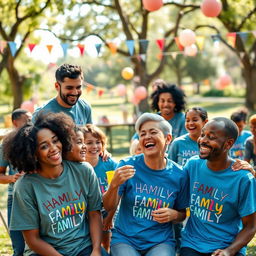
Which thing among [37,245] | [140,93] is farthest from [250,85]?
[37,245]

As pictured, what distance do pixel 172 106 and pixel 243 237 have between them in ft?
8.87

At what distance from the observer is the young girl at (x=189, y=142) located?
481 centimetres

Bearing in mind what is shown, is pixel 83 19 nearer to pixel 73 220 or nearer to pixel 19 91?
pixel 19 91

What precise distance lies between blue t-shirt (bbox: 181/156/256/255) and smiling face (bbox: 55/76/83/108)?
5.47 feet

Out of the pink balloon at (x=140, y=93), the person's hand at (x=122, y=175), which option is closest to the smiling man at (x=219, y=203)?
the person's hand at (x=122, y=175)

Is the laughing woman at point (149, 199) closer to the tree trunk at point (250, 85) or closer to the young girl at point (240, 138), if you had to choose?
the young girl at point (240, 138)

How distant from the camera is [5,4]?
628 inches

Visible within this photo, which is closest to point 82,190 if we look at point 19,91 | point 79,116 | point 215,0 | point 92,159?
point 92,159

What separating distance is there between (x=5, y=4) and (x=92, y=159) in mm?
13089

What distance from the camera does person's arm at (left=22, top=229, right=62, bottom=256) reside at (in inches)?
124

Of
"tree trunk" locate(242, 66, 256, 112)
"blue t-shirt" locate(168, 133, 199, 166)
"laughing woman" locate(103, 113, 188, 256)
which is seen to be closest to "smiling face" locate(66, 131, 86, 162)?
"laughing woman" locate(103, 113, 188, 256)

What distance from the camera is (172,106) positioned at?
5773mm

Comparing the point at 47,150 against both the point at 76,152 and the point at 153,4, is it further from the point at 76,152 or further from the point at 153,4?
the point at 153,4

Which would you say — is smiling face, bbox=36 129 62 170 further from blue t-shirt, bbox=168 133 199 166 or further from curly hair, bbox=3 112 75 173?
blue t-shirt, bbox=168 133 199 166
